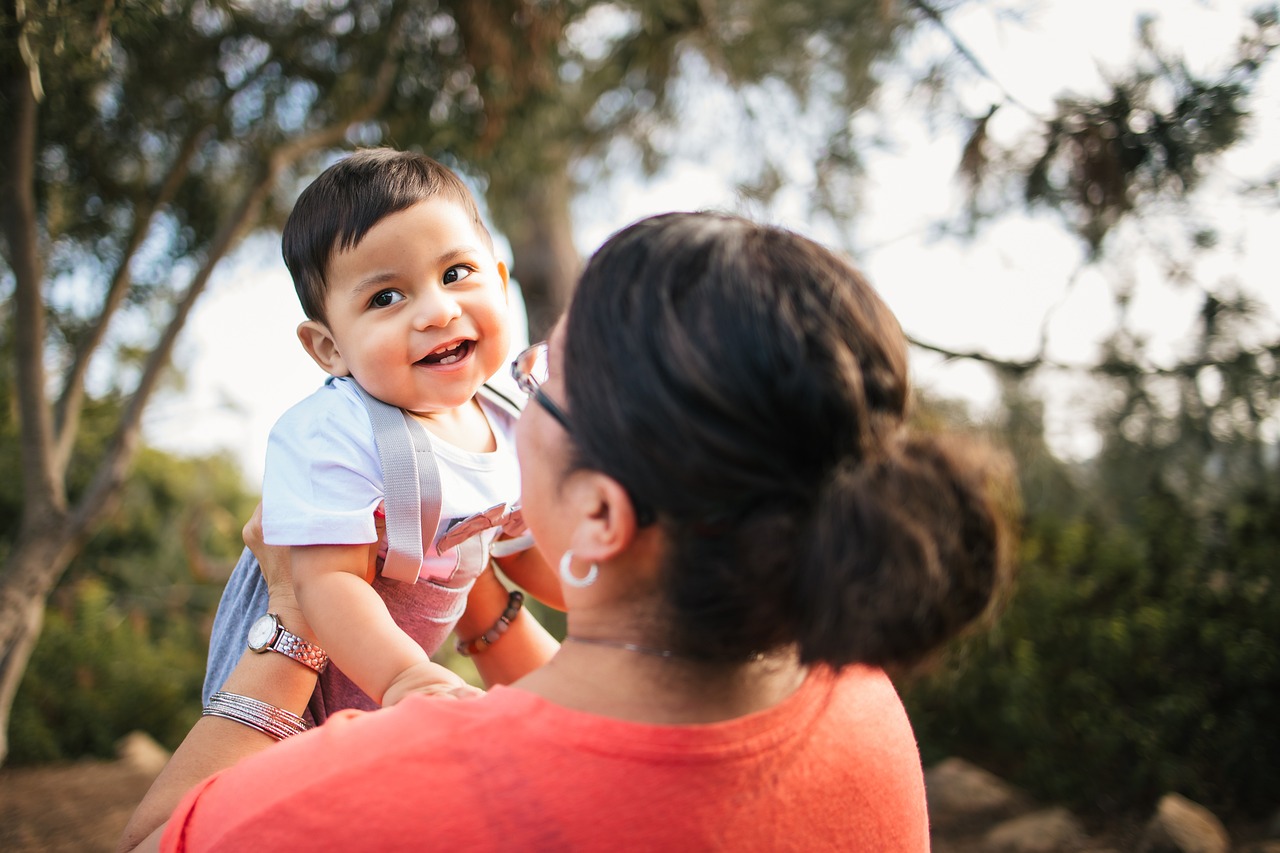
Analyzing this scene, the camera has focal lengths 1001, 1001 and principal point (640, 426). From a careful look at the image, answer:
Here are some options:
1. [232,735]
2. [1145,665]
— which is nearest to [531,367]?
[232,735]

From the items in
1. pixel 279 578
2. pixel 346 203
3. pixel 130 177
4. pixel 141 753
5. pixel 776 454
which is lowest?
pixel 141 753

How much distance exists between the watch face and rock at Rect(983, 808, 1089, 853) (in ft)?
11.7

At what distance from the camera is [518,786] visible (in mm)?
953

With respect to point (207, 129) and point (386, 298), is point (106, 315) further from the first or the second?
point (386, 298)

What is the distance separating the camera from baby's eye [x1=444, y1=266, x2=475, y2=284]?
1477mm

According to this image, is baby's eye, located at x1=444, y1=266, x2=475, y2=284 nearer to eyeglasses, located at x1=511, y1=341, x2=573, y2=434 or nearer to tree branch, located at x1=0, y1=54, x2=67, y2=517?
eyeglasses, located at x1=511, y1=341, x2=573, y2=434

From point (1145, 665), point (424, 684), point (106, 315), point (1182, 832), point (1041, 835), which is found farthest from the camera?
point (1145, 665)

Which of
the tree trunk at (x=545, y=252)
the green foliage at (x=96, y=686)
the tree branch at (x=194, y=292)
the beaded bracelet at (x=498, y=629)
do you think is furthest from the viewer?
the tree trunk at (x=545, y=252)

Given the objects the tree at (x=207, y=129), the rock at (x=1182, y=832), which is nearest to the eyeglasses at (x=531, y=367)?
the tree at (x=207, y=129)

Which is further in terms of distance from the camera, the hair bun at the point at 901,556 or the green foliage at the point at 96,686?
the green foliage at the point at 96,686

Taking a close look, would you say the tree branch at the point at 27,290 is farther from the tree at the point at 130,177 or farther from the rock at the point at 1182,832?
the rock at the point at 1182,832

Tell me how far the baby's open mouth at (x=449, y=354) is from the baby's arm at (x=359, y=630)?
0.96 feet

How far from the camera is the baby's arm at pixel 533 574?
1734 mm

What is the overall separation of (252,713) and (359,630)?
7.5 inches
